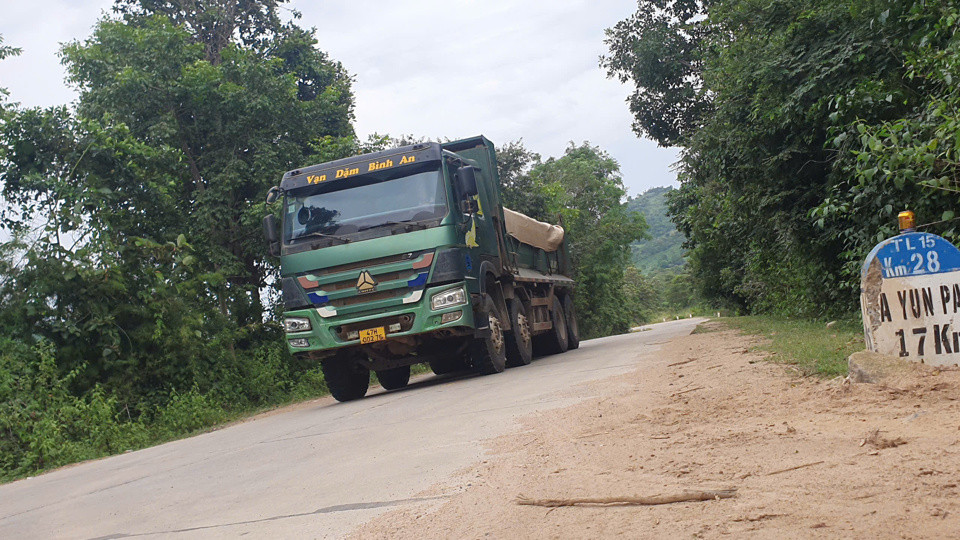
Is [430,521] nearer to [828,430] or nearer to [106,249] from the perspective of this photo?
[828,430]

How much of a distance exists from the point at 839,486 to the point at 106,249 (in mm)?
13253

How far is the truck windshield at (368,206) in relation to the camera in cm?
1177

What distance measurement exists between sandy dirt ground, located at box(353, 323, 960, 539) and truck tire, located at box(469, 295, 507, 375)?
5.55m

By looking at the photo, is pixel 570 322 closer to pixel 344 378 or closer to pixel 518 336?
pixel 518 336

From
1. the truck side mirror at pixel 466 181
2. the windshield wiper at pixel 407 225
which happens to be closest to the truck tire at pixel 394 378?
the windshield wiper at pixel 407 225

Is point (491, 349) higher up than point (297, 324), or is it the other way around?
point (297, 324)

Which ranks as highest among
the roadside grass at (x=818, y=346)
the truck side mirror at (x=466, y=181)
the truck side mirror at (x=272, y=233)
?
the truck side mirror at (x=466, y=181)

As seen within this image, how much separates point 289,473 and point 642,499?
10.9ft

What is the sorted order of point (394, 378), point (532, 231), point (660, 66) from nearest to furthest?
point (394, 378)
point (532, 231)
point (660, 66)

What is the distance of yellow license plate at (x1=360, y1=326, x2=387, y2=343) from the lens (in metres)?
11.6

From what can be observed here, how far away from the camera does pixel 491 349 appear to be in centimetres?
1273

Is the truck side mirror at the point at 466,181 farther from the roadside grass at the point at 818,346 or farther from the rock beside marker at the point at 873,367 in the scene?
the rock beside marker at the point at 873,367

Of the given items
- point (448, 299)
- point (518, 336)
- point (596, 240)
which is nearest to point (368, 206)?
point (448, 299)

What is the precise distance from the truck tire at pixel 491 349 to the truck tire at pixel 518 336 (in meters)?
0.77
